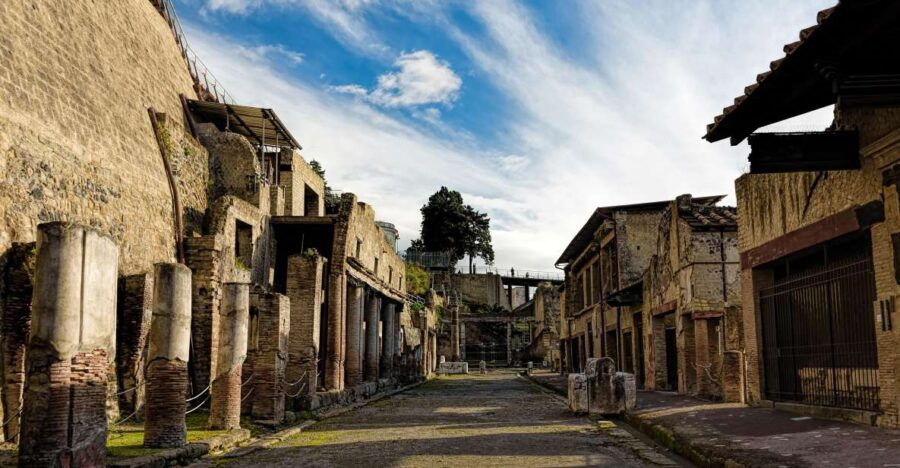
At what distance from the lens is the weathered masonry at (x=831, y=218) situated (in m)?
7.88

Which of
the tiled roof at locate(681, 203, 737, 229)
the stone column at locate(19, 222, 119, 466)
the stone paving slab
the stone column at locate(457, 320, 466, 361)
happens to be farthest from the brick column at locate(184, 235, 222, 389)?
the stone column at locate(457, 320, 466, 361)

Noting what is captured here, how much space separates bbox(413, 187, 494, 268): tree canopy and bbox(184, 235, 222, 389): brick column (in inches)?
2128

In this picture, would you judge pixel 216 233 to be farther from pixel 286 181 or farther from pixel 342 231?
pixel 286 181

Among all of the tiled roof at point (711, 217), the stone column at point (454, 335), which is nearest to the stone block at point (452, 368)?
the stone column at point (454, 335)

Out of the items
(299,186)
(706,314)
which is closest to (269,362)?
(706,314)

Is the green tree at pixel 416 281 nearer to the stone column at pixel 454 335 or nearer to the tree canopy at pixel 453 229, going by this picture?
the stone column at pixel 454 335

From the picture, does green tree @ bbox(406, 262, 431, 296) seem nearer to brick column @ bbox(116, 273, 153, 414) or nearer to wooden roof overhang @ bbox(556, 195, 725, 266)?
wooden roof overhang @ bbox(556, 195, 725, 266)

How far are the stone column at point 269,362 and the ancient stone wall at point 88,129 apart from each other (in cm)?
266

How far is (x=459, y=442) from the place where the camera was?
33.9 feet

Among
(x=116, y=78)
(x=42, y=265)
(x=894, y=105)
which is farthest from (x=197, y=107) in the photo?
(x=894, y=105)

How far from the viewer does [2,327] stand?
9898mm

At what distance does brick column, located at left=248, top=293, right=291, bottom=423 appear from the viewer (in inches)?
506

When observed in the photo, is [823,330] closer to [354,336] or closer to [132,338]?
[132,338]

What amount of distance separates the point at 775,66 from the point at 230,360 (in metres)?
7.84
